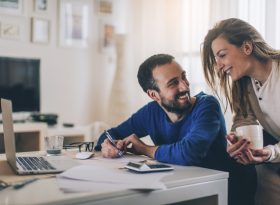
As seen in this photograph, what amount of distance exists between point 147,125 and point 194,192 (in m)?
0.74

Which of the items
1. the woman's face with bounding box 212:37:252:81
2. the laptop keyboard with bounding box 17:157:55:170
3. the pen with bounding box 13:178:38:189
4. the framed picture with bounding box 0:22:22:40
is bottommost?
the laptop keyboard with bounding box 17:157:55:170

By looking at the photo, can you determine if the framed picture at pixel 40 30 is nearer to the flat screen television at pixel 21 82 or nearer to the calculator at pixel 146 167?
the flat screen television at pixel 21 82

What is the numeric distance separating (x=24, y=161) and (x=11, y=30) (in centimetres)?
270

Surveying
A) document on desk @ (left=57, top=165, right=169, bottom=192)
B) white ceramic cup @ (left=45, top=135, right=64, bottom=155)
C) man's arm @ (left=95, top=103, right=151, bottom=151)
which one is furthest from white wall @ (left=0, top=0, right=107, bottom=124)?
document on desk @ (left=57, top=165, right=169, bottom=192)

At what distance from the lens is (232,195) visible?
161 cm

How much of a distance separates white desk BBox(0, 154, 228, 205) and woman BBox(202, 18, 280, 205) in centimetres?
38

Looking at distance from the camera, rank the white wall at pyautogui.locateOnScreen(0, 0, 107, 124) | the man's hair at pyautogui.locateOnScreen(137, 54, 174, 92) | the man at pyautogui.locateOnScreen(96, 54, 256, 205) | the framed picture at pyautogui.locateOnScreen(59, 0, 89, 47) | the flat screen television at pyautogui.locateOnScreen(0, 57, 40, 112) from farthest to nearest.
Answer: the framed picture at pyautogui.locateOnScreen(59, 0, 89, 47) < the white wall at pyautogui.locateOnScreen(0, 0, 107, 124) < the flat screen television at pyautogui.locateOnScreen(0, 57, 40, 112) < the man's hair at pyautogui.locateOnScreen(137, 54, 174, 92) < the man at pyautogui.locateOnScreen(96, 54, 256, 205)

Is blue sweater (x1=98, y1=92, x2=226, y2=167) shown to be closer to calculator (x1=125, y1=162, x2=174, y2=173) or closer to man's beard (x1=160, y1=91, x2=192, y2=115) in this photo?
man's beard (x1=160, y1=91, x2=192, y2=115)

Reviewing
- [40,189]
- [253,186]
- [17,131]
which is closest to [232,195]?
[253,186]

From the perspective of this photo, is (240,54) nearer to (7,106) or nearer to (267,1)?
(7,106)

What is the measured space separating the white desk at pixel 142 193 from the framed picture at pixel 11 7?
2.79m

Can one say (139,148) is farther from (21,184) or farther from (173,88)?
(21,184)

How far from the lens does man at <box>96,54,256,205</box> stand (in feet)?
4.98

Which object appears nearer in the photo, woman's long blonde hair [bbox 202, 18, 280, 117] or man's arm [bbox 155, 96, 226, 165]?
man's arm [bbox 155, 96, 226, 165]
